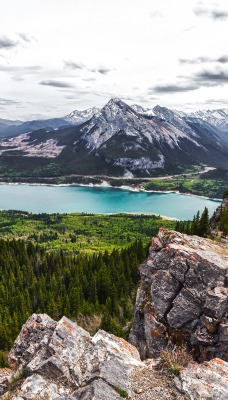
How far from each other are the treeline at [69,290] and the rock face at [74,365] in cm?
2707

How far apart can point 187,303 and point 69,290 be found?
138 feet

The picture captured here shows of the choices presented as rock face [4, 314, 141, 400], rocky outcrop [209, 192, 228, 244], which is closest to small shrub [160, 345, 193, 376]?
rock face [4, 314, 141, 400]

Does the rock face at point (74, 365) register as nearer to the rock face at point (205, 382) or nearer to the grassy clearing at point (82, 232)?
the rock face at point (205, 382)

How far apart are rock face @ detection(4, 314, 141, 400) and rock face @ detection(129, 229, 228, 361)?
7638 millimetres

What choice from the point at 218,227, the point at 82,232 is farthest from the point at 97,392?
the point at 82,232

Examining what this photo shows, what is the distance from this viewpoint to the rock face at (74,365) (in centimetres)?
1596

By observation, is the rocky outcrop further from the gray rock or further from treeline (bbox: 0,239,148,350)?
the gray rock

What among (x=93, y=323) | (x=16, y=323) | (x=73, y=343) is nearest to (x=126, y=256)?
(x=93, y=323)

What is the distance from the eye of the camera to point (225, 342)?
24.0 meters

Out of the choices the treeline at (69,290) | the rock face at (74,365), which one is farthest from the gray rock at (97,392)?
the treeline at (69,290)

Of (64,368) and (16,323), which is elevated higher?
(64,368)

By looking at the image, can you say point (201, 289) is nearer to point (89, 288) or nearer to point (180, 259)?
point (180, 259)

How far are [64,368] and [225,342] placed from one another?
13103 millimetres

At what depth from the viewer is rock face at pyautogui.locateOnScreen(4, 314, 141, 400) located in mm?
15961
